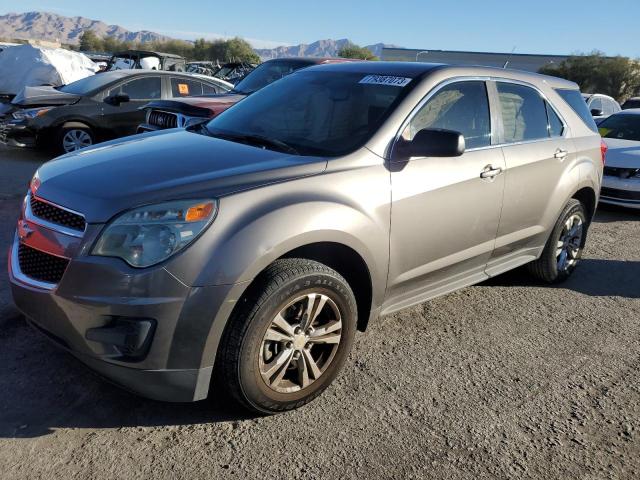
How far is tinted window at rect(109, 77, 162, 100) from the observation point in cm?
948

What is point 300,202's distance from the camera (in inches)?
106

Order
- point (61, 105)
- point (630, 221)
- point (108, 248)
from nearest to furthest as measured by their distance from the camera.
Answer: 1. point (108, 248)
2. point (630, 221)
3. point (61, 105)

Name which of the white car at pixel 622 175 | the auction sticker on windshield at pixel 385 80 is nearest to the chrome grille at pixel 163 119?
the auction sticker on windshield at pixel 385 80

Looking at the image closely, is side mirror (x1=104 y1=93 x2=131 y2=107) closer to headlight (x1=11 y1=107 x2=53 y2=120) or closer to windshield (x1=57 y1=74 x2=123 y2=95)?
windshield (x1=57 y1=74 x2=123 y2=95)

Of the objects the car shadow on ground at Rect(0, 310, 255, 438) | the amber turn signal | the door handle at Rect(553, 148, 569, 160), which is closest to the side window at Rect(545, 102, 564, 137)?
the door handle at Rect(553, 148, 569, 160)

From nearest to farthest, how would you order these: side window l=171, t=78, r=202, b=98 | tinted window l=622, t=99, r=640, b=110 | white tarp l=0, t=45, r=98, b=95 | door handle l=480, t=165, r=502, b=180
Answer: door handle l=480, t=165, r=502, b=180, side window l=171, t=78, r=202, b=98, white tarp l=0, t=45, r=98, b=95, tinted window l=622, t=99, r=640, b=110

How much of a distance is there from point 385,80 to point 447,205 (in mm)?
934

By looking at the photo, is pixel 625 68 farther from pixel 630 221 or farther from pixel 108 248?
pixel 108 248

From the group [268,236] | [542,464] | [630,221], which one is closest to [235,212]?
[268,236]

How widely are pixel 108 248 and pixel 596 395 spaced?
2855 mm

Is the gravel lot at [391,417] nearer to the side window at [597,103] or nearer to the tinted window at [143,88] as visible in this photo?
the tinted window at [143,88]

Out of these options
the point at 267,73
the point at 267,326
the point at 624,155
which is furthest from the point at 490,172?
the point at 267,73

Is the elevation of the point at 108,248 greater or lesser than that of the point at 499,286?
greater

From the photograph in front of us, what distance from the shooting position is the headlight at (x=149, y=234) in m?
2.37
